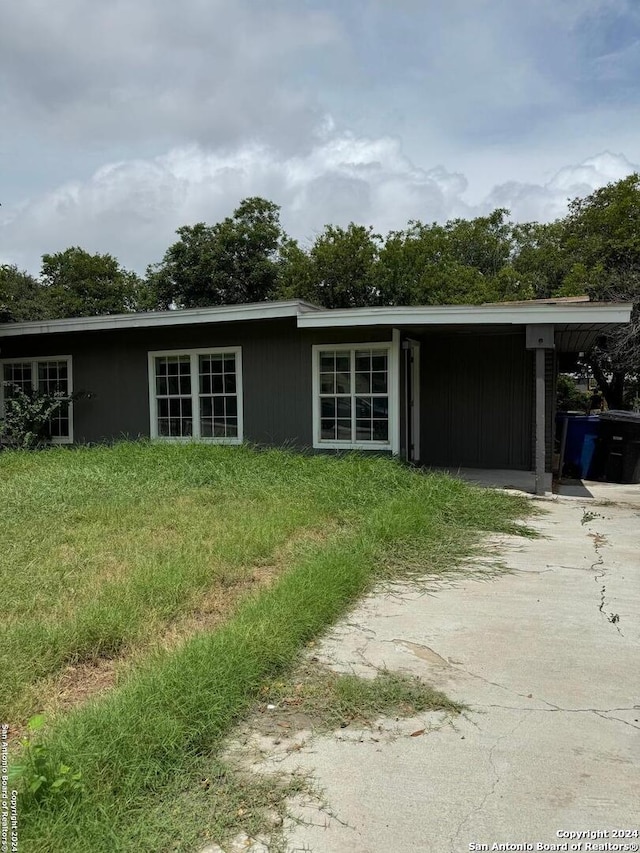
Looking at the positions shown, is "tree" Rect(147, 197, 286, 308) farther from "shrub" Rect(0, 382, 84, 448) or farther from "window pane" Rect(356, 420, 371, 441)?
"window pane" Rect(356, 420, 371, 441)

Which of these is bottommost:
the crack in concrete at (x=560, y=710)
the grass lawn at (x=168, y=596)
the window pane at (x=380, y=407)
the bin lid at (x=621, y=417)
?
the crack in concrete at (x=560, y=710)

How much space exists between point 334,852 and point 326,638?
70.0 inches

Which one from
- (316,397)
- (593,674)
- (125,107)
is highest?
(125,107)

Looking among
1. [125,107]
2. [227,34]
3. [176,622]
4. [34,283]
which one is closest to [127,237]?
[34,283]

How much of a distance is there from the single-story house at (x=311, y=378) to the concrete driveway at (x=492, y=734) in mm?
5338

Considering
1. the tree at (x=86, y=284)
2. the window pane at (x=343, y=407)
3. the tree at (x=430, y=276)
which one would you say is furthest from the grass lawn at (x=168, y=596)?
the tree at (x=86, y=284)

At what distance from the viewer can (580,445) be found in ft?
36.4

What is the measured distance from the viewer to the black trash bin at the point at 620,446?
33.4ft

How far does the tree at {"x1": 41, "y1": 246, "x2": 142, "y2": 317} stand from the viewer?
32.2m

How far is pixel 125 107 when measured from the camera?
529 inches

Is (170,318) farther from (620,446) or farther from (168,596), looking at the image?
(620,446)

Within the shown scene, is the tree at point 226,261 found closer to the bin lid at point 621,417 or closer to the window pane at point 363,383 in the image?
the window pane at point 363,383

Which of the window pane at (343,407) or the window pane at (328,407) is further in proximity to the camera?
the window pane at (328,407)

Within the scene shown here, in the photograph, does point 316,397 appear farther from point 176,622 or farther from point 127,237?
point 127,237
